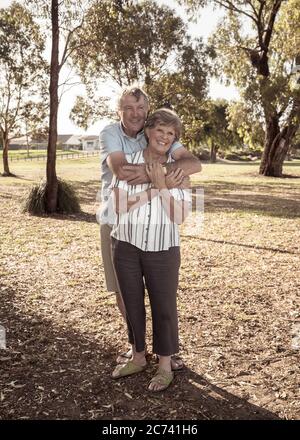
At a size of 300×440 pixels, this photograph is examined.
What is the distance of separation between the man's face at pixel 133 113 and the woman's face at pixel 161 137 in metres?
0.29

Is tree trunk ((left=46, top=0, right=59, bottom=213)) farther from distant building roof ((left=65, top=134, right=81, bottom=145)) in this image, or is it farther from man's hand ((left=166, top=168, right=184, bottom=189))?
distant building roof ((left=65, top=134, right=81, bottom=145))

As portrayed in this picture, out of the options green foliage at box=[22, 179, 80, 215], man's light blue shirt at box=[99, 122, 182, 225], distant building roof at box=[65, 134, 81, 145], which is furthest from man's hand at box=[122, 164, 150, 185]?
distant building roof at box=[65, 134, 81, 145]

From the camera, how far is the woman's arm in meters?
3.24

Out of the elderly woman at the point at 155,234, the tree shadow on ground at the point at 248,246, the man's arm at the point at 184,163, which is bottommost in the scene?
the tree shadow on ground at the point at 248,246

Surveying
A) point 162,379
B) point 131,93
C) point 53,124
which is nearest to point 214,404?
point 162,379

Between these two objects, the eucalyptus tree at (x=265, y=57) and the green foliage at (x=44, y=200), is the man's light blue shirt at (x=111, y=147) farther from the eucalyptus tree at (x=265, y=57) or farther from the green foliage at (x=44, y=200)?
the eucalyptus tree at (x=265, y=57)

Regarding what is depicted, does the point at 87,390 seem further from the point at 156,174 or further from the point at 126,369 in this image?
the point at 156,174

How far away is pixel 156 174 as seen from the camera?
10.3 feet

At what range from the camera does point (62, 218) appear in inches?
475

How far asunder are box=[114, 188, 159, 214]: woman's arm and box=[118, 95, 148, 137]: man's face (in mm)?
592

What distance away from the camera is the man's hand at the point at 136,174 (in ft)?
10.5

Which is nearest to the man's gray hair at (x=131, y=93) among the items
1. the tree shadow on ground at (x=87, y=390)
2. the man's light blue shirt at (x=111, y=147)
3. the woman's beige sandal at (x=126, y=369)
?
the man's light blue shirt at (x=111, y=147)
